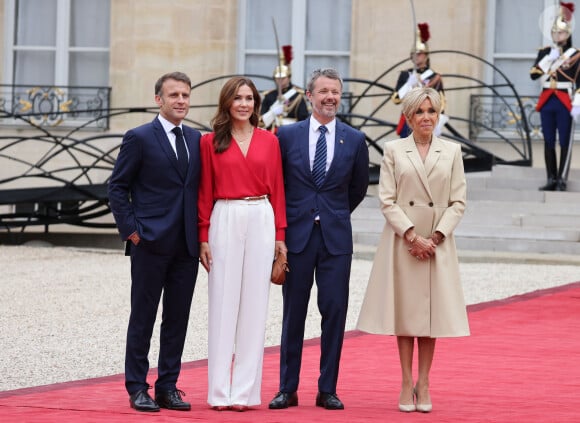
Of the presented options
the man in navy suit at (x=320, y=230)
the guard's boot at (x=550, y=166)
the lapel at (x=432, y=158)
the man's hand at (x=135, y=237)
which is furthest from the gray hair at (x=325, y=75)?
the guard's boot at (x=550, y=166)

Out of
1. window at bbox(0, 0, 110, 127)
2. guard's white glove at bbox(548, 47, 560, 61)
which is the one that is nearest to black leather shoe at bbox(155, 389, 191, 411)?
guard's white glove at bbox(548, 47, 560, 61)

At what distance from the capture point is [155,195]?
6.90m

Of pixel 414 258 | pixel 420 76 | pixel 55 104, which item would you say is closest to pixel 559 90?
pixel 420 76

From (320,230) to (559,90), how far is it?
9.83 meters

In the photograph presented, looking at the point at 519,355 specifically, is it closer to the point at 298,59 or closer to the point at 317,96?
the point at 317,96

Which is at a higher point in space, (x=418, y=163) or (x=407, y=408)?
(x=418, y=163)

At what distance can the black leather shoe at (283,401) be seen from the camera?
6926mm

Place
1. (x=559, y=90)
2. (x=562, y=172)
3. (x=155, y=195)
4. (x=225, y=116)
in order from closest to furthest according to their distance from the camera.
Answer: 1. (x=155, y=195)
2. (x=225, y=116)
3. (x=559, y=90)
4. (x=562, y=172)

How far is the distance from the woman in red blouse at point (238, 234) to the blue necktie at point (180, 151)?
0.10m

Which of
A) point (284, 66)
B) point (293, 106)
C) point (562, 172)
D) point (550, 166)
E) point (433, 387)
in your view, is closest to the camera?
point (433, 387)

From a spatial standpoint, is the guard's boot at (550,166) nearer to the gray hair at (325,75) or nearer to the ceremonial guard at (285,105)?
the ceremonial guard at (285,105)

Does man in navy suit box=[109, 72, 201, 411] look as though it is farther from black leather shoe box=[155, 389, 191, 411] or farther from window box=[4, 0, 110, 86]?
window box=[4, 0, 110, 86]

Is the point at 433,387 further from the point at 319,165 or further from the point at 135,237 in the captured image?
the point at 135,237

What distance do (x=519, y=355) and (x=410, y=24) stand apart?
10.8 m
